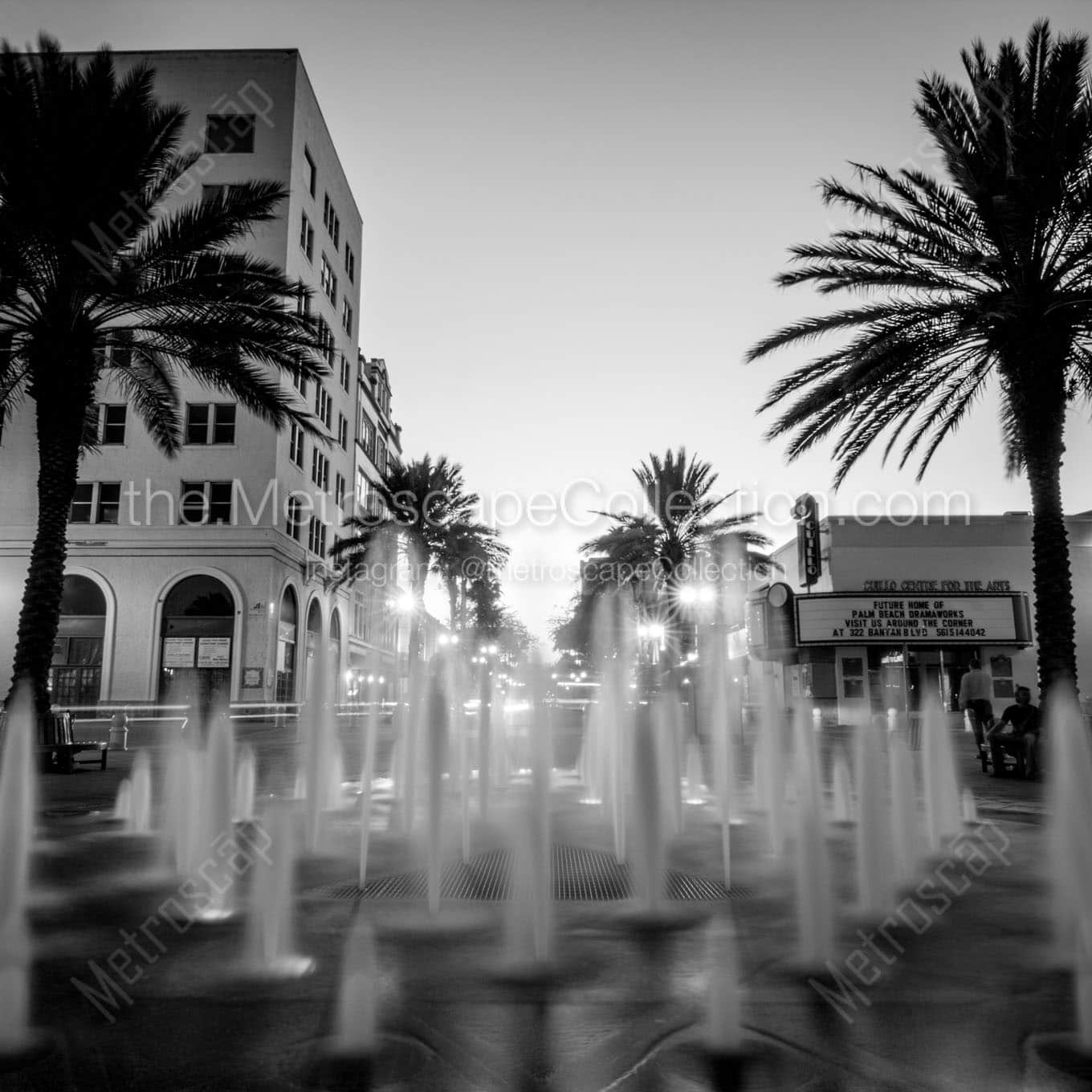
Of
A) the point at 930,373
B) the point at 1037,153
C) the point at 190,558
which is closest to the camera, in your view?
the point at 1037,153

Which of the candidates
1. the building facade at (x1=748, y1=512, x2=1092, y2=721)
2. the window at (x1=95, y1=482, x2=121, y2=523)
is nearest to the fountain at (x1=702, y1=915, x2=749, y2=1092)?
the building facade at (x1=748, y1=512, x2=1092, y2=721)

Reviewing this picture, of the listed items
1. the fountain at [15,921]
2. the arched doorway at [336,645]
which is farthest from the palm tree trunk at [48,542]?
the arched doorway at [336,645]

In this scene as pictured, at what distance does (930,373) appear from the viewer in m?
15.0

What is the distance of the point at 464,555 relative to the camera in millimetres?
37031

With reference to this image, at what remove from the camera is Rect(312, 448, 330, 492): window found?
39.6 metres

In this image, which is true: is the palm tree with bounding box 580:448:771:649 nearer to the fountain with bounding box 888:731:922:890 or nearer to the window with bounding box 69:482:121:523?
the window with bounding box 69:482:121:523

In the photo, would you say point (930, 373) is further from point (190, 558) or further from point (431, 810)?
point (190, 558)

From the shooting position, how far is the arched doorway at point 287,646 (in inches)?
1347

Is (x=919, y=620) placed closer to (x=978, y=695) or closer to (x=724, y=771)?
(x=978, y=695)

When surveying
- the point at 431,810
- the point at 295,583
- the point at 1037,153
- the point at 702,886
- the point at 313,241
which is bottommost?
the point at 702,886

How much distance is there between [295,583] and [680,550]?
616 inches

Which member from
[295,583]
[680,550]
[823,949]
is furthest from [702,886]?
[295,583]

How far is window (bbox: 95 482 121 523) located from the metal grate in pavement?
3103 centimetres

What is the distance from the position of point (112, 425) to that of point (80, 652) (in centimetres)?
849
